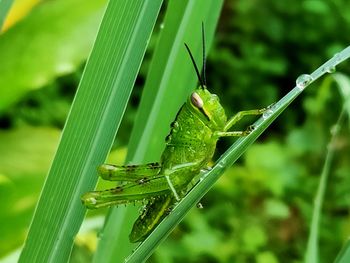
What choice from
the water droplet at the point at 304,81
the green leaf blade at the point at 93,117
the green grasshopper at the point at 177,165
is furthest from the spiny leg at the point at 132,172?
the water droplet at the point at 304,81

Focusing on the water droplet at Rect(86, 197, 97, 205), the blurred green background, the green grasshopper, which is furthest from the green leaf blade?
the blurred green background

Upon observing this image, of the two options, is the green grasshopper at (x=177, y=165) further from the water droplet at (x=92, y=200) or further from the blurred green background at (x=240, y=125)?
the blurred green background at (x=240, y=125)

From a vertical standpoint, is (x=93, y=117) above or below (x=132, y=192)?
above

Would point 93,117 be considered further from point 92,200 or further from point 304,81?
point 304,81

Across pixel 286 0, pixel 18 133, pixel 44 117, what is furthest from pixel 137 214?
pixel 286 0

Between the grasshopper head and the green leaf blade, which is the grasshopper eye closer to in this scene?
the grasshopper head

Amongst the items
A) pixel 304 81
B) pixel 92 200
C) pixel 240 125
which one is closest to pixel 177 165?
pixel 92 200

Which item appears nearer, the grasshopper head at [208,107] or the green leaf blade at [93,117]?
the green leaf blade at [93,117]

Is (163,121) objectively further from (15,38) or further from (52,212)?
(15,38)
